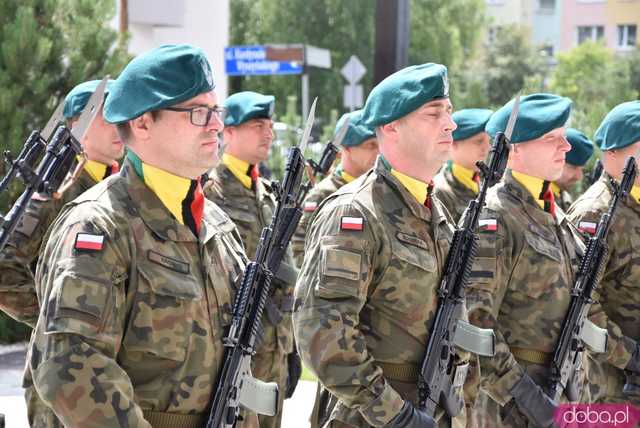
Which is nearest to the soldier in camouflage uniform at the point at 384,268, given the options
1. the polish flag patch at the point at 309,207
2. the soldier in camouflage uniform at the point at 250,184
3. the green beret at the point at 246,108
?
the soldier in camouflage uniform at the point at 250,184

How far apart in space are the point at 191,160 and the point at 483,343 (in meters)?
1.39

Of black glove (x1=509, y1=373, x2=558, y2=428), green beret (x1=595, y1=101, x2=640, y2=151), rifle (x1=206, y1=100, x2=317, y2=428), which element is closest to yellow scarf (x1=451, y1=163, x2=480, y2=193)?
green beret (x1=595, y1=101, x2=640, y2=151)

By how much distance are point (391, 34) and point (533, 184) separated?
5.79 metres

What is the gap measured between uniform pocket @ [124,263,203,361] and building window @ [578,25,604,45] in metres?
60.0

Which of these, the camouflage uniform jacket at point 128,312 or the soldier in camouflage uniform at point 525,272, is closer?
the camouflage uniform jacket at point 128,312

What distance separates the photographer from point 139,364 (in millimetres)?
3084

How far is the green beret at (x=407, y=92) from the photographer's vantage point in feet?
13.3

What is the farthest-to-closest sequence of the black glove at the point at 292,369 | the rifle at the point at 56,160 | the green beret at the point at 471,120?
the green beret at the point at 471,120, the black glove at the point at 292,369, the rifle at the point at 56,160

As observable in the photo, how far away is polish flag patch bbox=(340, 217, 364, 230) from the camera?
3.79 meters

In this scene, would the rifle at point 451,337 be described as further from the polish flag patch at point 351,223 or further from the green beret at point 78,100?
the green beret at point 78,100

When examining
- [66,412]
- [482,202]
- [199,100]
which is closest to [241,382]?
[66,412]

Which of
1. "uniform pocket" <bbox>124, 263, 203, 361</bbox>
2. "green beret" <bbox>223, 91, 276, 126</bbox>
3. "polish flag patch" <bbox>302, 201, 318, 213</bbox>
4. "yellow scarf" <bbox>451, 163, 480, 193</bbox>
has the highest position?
"uniform pocket" <bbox>124, 263, 203, 361</bbox>

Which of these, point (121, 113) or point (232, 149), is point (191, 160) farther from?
point (232, 149)

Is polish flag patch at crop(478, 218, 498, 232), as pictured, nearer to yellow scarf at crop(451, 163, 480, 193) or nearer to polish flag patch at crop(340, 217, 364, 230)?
polish flag patch at crop(340, 217, 364, 230)
